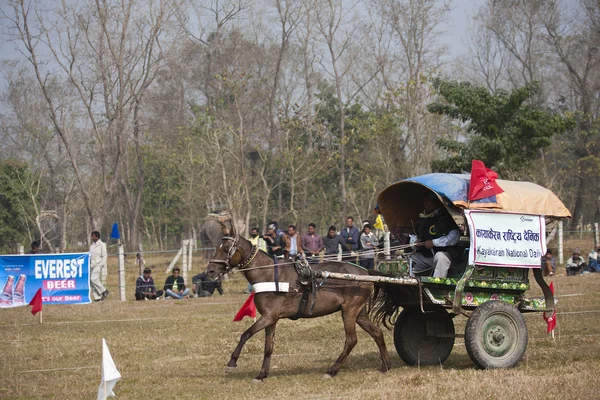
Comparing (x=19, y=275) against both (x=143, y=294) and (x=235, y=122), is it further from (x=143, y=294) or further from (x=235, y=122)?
(x=235, y=122)

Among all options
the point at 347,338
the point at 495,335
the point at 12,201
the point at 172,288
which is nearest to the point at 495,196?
the point at 495,335

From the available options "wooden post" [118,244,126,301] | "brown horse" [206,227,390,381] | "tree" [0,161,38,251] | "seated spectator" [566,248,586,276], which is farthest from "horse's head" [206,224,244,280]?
"tree" [0,161,38,251]

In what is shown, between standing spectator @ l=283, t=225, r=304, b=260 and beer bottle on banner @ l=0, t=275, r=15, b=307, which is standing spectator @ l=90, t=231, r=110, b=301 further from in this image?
standing spectator @ l=283, t=225, r=304, b=260

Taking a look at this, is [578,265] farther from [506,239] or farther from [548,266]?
[506,239]

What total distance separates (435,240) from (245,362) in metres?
3.45

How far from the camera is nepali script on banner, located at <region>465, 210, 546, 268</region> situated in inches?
402

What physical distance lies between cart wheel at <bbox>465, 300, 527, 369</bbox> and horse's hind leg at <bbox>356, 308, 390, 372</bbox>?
1128mm

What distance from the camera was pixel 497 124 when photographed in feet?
96.0

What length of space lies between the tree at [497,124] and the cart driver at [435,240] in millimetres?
18109

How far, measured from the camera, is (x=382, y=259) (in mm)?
11453

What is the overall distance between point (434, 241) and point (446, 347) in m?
1.82

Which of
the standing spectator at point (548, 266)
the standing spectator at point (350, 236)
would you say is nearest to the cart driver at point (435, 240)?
the standing spectator at point (350, 236)

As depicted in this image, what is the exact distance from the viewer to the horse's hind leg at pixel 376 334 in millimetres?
10500

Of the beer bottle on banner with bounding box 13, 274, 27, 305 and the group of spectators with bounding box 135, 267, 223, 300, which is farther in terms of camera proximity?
the group of spectators with bounding box 135, 267, 223, 300
